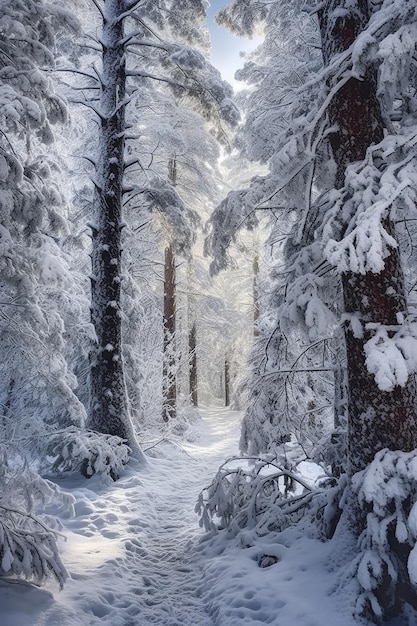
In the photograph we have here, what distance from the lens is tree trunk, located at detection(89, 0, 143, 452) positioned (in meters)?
8.63

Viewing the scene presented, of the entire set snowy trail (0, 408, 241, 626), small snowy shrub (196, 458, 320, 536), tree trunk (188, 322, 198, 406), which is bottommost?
snowy trail (0, 408, 241, 626)

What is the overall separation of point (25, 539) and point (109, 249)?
19.9 feet

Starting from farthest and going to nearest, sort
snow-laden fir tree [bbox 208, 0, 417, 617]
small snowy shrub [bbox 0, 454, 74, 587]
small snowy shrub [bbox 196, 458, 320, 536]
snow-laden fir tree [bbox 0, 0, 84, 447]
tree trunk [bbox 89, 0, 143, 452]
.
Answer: tree trunk [bbox 89, 0, 143, 452] → small snowy shrub [bbox 196, 458, 320, 536] → snow-laden fir tree [bbox 0, 0, 84, 447] → small snowy shrub [bbox 0, 454, 74, 587] → snow-laden fir tree [bbox 208, 0, 417, 617]

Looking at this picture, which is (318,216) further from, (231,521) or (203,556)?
(203,556)

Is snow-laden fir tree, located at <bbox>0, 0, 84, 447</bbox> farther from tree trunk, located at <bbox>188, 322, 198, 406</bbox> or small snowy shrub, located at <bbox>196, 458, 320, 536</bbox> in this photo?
tree trunk, located at <bbox>188, 322, 198, 406</bbox>

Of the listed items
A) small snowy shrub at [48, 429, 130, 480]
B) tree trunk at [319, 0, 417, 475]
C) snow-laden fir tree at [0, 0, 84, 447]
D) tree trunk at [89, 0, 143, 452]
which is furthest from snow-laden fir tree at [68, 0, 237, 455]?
tree trunk at [319, 0, 417, 475]

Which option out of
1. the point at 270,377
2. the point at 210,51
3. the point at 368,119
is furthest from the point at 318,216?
the point at 210,51

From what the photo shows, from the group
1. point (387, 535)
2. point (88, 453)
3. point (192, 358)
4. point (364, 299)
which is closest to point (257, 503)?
point (387, 535)

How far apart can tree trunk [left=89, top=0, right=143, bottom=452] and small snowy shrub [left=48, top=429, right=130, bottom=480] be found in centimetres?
54

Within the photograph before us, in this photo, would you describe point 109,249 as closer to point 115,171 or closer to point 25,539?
point 115,171

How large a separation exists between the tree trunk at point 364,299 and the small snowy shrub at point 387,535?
0.34 m

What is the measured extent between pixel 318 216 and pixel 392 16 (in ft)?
7.07

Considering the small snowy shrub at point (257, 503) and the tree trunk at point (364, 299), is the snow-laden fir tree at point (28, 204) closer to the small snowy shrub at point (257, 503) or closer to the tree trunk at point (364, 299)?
the small snowy shrub at point (257, 503)

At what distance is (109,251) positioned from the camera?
29.0 feet
